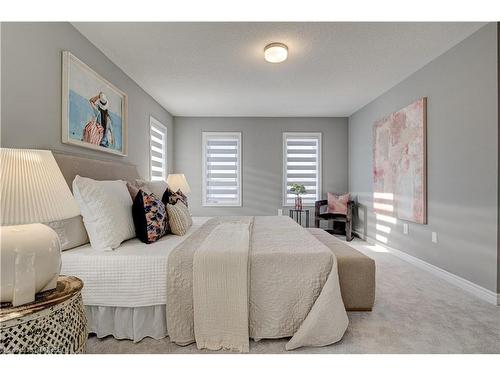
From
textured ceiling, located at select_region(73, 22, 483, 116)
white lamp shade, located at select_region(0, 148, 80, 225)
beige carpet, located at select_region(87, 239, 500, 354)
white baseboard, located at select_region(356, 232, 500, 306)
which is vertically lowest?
beige carpet, located at select_region(87, 239, 500, 354)

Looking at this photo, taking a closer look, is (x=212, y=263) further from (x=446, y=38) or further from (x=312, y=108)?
(x=312, y=108)

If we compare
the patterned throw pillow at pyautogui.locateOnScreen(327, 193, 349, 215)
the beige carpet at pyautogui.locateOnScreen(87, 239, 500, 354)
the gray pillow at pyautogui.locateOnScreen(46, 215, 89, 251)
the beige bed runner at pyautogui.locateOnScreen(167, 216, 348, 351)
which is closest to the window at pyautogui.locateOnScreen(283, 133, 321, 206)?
the patterned throw pillow at pyautogui.locateOnScreen(327, 193, 349, 215)

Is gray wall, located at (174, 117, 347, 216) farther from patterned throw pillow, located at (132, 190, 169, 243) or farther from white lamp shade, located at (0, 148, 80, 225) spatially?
white lamp shade, located at (0, 148, 80, 225)

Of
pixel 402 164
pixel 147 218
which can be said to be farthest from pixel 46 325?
pixel 402 164

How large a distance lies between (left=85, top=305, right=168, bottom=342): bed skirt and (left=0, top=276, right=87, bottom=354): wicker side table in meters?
0.50

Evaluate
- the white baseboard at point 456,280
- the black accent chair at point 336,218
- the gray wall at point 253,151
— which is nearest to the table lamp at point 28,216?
the white baseboard at point 456,280

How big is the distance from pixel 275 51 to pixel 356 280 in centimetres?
218

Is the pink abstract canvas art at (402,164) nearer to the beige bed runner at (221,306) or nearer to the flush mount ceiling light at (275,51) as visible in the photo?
the flush mount ceiling light at (275,51)

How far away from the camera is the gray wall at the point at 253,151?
540 cm

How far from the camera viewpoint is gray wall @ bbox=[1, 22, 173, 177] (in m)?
1.66

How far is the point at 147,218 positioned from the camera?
205cm

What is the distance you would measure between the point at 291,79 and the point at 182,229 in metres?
2.42

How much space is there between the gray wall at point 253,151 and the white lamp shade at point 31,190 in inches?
169
